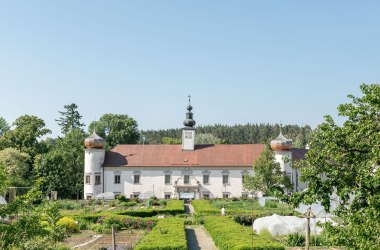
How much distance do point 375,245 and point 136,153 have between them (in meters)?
49.4

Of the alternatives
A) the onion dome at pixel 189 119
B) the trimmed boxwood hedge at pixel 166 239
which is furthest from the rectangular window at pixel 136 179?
the trimmed boxwood hedge at pixel 166 239

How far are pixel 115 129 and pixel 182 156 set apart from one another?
19.2 m

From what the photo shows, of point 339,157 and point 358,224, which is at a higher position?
point 339,157

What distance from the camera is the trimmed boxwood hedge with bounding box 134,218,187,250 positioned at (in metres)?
17.2

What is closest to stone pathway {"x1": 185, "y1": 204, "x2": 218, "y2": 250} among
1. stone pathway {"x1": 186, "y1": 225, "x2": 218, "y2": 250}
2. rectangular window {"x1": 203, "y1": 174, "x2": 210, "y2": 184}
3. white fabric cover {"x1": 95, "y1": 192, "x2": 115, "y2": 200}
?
stone pathway {"x1": 186, "y1": 225, "x2": 218, "y2": 250}

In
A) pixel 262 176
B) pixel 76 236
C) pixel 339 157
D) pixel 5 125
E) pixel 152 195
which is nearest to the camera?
pixel 339 157

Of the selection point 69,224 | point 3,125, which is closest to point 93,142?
point 3,125

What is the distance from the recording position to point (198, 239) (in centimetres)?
2347

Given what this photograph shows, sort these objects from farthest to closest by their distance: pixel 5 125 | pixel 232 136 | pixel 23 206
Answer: pixel 232 136 < pixel 5 125 < pixel 23 206

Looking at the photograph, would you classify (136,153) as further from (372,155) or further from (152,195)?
(372,155)

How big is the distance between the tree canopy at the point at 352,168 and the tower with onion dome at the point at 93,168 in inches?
1806

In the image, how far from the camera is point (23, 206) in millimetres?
11453

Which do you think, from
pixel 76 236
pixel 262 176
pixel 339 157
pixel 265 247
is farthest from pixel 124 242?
pixel 262 176

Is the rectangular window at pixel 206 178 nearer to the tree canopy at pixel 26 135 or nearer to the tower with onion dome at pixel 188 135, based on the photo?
the tower with onion dome at pixel 188 135
